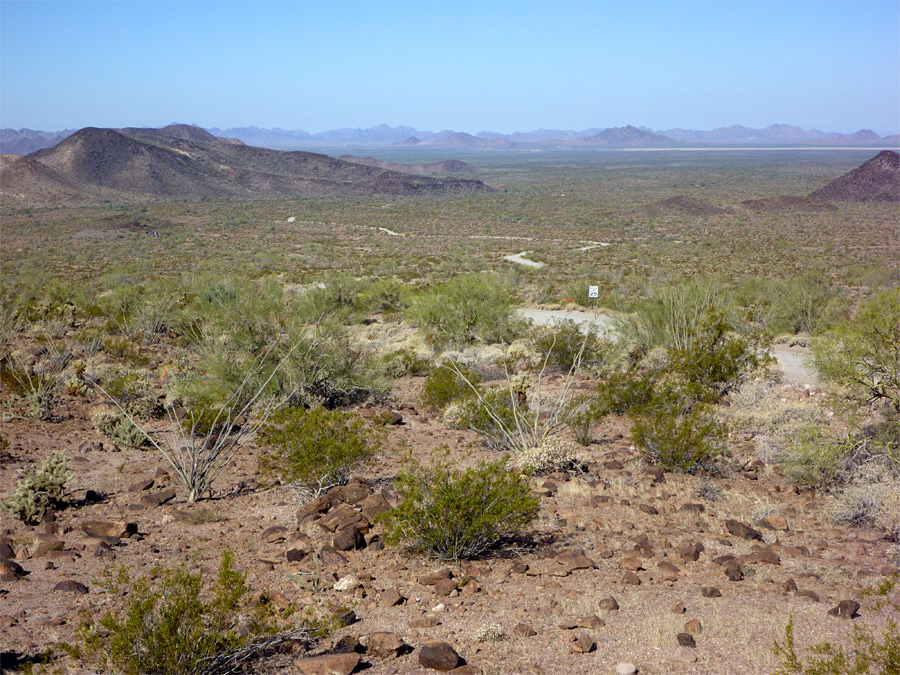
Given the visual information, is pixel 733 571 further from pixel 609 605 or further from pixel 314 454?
pixel 314 454

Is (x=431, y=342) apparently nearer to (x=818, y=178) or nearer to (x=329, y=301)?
(x=329, y=301)

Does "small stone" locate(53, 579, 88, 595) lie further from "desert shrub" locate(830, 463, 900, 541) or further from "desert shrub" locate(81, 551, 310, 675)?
"desert shrub" locate(830, 463, 900, 541)

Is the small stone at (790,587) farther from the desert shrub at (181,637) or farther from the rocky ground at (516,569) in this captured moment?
the desert shrub at (181,637)

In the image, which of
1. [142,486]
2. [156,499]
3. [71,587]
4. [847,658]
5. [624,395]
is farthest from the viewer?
[624,395]

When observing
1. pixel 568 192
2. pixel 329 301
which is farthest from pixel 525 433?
pixel 568 192

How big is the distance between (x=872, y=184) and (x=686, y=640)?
257 ft

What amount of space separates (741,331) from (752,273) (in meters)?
16.9

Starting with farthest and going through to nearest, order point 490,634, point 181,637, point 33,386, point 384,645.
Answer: point 33,386
point 490,634
point 384,645
point 181,637

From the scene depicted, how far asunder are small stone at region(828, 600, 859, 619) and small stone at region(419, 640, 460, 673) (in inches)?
104

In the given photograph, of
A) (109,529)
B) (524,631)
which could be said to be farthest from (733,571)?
(109,529)

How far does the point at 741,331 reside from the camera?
1550 cm

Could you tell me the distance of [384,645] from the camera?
4.36m

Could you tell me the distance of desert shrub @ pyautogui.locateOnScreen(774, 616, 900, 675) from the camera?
12.2ft

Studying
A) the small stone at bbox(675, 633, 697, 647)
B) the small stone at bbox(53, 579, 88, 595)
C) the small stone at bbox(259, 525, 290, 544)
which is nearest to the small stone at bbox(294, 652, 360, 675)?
the small stone at bbox(53, 579, 88, 595)
